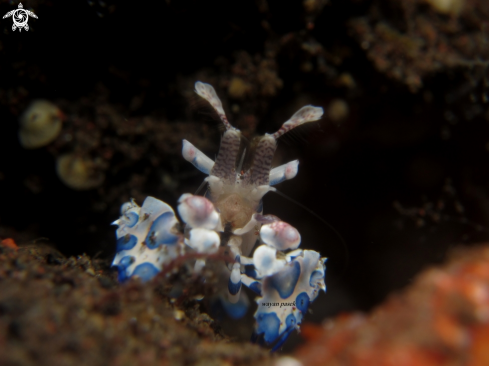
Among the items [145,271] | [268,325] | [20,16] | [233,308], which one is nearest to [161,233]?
[145,271]

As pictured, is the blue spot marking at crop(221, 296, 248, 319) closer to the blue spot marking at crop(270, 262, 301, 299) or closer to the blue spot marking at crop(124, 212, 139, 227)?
the blue spot marking at crop(270, 262, 301, 299)

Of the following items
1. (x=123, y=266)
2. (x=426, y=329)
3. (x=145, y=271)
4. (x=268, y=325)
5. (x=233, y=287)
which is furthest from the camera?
(x=233, y=287)

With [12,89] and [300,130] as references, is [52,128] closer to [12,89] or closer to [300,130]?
[12,89]

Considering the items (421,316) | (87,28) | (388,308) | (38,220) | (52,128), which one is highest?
(87,28)

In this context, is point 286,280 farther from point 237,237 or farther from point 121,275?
point 121,275

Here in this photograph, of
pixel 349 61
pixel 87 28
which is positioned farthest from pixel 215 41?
pixel 349 61

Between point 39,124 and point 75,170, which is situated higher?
point 39,124

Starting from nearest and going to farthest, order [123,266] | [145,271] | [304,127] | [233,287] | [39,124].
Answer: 1. [145,271]
2. [123,266]
3. [233,287]
4. [304,127]
5. [39,124]

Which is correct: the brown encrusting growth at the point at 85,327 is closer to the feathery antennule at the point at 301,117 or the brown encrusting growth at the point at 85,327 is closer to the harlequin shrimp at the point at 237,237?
the harlequin shrimp at the point at 237,237
